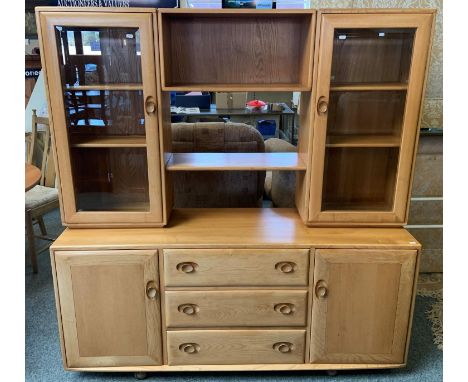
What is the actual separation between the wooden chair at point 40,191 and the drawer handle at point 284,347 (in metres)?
1.77

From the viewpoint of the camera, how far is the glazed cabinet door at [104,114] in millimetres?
1490

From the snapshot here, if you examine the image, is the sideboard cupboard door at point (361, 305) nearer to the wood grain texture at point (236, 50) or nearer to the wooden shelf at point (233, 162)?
the wooden shelf at point (233, 162)

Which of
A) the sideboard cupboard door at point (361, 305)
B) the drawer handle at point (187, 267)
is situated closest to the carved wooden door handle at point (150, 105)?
the drawer handle at point (187, 267)

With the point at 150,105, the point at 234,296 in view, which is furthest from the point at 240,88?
the point at 234,296

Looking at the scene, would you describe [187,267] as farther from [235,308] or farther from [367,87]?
[367,87]

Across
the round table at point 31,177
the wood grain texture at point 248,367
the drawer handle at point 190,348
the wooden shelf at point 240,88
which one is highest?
the wooden shelf at point 240,88

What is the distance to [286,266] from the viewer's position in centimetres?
163

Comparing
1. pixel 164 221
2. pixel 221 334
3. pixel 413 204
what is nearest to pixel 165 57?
pixel 164 221

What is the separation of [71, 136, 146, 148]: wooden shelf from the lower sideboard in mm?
377

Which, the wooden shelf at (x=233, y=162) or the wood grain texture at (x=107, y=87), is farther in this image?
the wooden shelf at (x=233, y=162)

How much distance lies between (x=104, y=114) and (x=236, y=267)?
87 cm

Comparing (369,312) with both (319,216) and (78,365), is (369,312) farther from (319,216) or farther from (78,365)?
(78,365)

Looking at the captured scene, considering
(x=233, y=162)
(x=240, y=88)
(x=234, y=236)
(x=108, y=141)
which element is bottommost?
(x=234, y=236)

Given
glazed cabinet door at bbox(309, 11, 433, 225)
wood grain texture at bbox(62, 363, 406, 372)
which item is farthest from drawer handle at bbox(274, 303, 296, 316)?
glazed cabinet door at bbox(309, 11, 433, 225)
